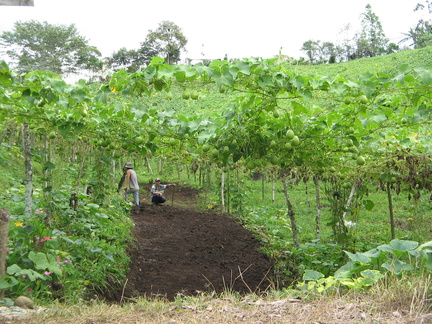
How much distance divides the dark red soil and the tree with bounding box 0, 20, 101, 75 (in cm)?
3165

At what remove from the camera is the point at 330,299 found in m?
2.58

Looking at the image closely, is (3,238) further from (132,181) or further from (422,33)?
(422,33)

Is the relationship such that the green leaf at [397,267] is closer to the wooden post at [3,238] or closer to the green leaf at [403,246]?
the green leaf at [403,246]

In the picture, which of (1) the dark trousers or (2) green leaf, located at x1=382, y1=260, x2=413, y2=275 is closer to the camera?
(2) green leaf, located at x1=382, y1=260, x2=413, y2=275

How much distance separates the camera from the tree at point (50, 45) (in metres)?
37.0

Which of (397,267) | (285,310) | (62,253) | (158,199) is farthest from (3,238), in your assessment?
(158,199)

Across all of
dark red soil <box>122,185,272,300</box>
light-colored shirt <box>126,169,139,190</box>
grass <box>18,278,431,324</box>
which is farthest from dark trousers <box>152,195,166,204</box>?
grass <box>18,278,431,324</box>

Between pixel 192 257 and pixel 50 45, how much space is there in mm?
38667

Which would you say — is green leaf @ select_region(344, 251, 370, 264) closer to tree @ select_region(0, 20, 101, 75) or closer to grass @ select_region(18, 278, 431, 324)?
grass @ select_region(18, 278, 431, 324)

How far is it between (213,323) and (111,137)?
8.23 ft

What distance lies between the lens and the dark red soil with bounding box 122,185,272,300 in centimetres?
464

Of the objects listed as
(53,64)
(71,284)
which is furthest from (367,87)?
(53,64)

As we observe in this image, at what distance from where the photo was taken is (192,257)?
5.94 metres

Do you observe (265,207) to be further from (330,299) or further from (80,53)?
(80,53)
